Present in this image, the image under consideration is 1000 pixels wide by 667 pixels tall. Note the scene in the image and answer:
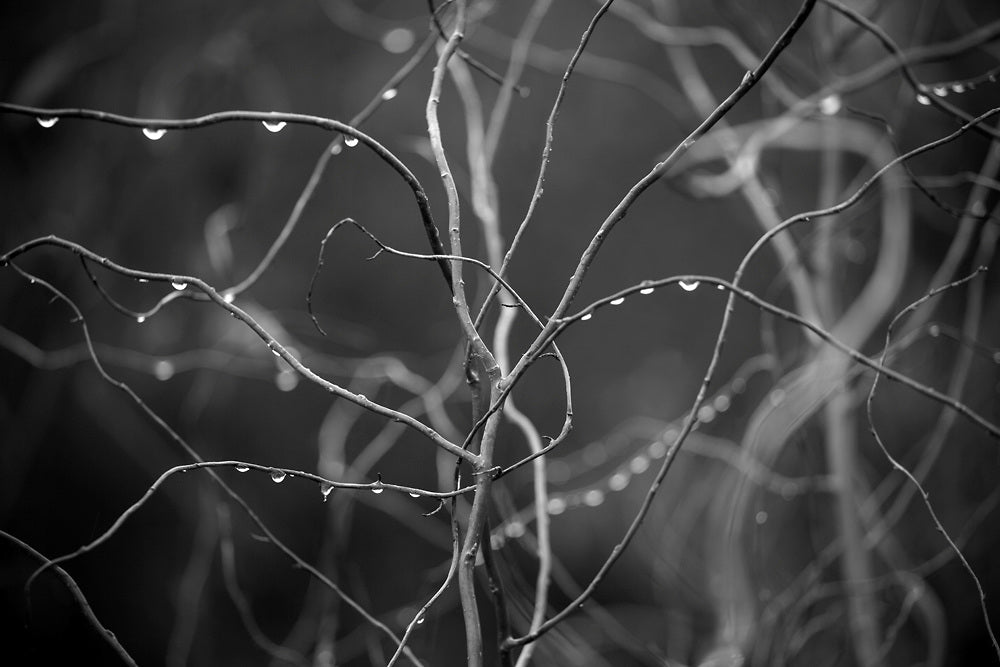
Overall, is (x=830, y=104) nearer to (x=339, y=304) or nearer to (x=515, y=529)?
(x=515, y=529)

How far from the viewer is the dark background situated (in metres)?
1.42

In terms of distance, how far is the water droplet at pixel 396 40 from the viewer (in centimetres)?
145

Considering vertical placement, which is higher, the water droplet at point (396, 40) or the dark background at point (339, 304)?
the water droplet at point (396, 40)

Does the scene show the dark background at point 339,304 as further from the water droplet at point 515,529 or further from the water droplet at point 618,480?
the water droplet at point 515,529

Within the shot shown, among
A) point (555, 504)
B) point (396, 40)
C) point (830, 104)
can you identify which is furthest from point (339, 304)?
point (830, 104)

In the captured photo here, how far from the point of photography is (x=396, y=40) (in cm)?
153

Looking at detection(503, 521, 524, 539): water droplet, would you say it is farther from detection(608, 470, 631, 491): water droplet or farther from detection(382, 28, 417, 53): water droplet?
detection(382, 28, 417, 53): water droplet

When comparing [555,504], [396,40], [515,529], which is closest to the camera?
[515,529]

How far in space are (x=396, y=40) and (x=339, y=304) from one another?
21.8 inches

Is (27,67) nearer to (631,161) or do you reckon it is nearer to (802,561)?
(631,161)

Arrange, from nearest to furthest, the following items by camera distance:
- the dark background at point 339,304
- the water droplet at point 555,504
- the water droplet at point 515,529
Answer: the water droplet at point 515,529 → the water droplet at point 555,504 → the dark background at point 339,304

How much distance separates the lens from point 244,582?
5.01 ft

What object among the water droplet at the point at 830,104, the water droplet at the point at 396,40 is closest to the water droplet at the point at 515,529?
the water droplet at the point at 830,104

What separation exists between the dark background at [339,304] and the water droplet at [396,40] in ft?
0.16
